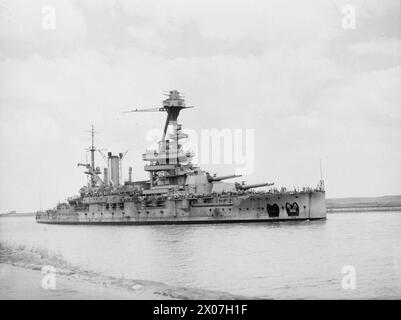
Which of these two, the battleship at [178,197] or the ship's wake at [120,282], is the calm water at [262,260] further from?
the battleship at [178,197]

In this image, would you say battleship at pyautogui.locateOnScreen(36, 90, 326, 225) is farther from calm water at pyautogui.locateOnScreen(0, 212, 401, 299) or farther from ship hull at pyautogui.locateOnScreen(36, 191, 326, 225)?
calm water at pyautogui.locateOnScreen(0, 212, 401, 299)

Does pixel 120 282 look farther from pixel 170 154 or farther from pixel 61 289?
pixel 170 154

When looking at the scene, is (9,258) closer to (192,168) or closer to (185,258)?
(185,258)

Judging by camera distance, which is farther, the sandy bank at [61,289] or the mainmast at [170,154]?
the mainmast at [170,154]

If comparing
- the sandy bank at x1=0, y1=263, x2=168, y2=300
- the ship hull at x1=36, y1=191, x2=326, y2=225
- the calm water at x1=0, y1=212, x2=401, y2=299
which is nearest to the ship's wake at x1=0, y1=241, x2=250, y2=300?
the sandy bank at x1=0, y1=263, x2=168, y2=300

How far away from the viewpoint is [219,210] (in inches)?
1555

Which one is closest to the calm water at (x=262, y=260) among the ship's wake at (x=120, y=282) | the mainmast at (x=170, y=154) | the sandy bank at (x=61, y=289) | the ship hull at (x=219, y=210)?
the ship's wake at (x=120, y=282)

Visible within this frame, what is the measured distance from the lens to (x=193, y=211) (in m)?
40.8

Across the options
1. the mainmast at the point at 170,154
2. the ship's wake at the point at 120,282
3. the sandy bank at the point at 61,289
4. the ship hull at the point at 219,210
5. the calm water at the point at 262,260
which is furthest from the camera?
the mainmast at the point at 170,154

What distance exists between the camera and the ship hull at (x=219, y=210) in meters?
37.3

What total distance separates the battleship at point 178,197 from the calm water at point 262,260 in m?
5.99

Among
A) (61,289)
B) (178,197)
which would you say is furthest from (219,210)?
(61,289)
